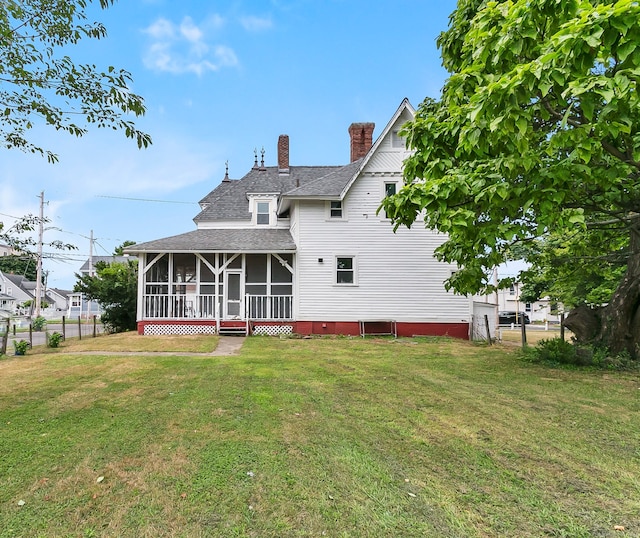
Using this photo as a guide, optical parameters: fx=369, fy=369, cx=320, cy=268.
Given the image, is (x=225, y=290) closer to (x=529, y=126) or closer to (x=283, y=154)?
(x=283, y=154)

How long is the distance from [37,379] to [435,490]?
7606mm

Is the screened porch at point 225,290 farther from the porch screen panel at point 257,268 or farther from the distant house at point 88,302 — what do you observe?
the distant house at point 88,302

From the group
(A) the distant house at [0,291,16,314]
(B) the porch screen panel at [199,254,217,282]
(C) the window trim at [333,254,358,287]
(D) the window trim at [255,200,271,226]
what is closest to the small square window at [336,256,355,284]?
(C) the window trim at [333,254,358,287]

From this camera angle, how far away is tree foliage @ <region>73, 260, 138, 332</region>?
16.9 meters

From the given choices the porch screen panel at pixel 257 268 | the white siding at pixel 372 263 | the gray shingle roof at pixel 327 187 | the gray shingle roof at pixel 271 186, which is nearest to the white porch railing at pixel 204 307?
the white siding at pixel 372 263

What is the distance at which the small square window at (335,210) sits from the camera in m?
15.7

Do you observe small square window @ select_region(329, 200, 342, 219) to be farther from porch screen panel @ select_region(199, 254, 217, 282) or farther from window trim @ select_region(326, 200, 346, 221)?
porch screen panel @ select_region(199, 254, 217, 282)

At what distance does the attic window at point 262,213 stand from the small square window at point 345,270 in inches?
202

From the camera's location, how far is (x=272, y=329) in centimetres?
1541

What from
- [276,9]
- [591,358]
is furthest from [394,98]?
[591,358]

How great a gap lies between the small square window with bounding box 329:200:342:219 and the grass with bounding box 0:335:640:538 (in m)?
9.59

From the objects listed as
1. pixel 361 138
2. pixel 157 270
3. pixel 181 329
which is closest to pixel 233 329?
pixel 181 329

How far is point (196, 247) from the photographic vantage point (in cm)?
1527

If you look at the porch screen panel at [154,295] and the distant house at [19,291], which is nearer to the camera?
the porch screen panel at [154,295]
